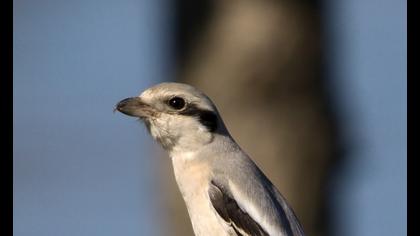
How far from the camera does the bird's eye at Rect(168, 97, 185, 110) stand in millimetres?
6047

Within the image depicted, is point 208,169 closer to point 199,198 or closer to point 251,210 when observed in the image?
point 199,198

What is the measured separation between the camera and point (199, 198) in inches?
233

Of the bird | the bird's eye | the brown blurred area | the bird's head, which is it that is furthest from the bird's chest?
the brown blurred area

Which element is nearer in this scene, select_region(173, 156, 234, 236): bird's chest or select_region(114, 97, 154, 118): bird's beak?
select_region(173, 156, 234, 236): bird's chest

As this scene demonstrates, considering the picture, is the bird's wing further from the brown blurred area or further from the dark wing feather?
the brown blurred area

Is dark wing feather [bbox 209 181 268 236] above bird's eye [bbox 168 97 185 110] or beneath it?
beneath

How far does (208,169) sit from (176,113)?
290mm

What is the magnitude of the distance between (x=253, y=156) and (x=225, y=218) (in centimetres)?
264

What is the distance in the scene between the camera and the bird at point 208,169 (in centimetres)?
584

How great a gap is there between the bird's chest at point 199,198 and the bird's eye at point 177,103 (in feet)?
0.85
